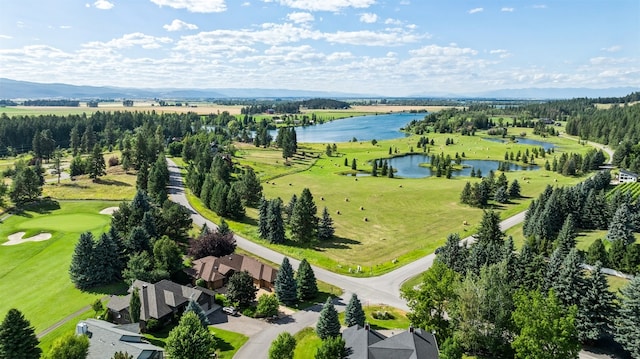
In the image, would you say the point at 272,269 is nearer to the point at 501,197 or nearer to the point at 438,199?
the point at 438,199

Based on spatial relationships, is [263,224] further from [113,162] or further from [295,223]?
[113,162]

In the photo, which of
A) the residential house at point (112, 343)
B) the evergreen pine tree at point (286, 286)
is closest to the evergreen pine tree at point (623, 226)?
the evergreen pine tree at point (286, 286)

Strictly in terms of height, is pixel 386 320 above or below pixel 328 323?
below

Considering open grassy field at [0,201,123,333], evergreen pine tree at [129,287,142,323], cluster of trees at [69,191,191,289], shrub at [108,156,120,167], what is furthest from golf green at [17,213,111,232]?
shrub at [108,156,120,167]

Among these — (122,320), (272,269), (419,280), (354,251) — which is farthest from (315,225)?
(122,320)

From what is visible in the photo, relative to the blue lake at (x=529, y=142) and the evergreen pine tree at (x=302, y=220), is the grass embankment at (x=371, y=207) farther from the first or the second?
the blue lake at (x=529, y=142)

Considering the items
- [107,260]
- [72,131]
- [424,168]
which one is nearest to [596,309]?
[107,260]

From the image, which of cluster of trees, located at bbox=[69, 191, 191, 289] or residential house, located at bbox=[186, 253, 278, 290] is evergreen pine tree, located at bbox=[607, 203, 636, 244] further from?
cluster of trees, located at bbox=[69, 191, 191, 289]
